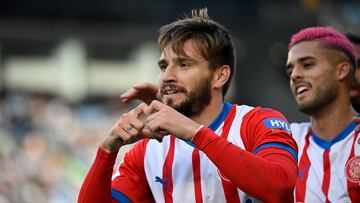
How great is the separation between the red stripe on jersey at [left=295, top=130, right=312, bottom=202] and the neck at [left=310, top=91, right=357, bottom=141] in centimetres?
13

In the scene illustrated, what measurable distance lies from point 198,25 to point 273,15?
19422 millimetres

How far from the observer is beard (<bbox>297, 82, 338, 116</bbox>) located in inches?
202

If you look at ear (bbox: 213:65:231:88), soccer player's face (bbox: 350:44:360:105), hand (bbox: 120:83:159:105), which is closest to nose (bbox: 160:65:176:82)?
ear (bbox: 213:65:231:88)

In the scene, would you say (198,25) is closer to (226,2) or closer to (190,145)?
(190,145)

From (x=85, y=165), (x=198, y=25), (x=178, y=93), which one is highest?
(x=198, y=25)

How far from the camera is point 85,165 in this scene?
576 inches

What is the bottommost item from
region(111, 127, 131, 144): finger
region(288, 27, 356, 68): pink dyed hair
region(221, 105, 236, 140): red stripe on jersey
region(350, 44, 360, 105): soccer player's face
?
region(111, 127, 131, 144): finger

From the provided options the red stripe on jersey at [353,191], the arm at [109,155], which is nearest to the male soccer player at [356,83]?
the red stripe on jersey at [353,191]

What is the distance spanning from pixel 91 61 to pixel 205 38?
2351cm

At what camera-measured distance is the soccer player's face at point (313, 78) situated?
202 inches

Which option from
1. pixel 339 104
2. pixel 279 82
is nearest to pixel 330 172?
pixel 339 104

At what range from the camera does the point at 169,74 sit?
14.0 feet

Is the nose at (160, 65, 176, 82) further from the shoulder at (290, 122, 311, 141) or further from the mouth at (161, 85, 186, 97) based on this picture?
the shoulder at (290, 122, 311, 141)

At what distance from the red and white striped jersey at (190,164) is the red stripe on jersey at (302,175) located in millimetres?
776
